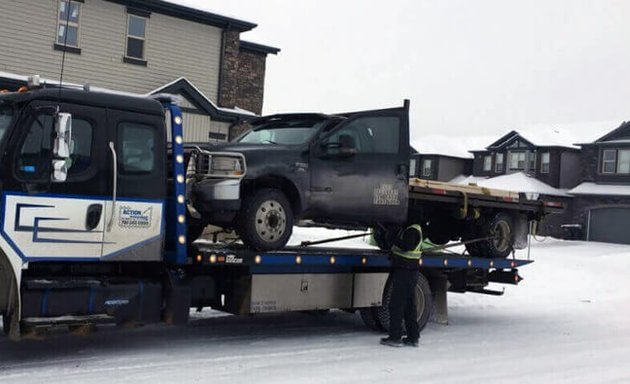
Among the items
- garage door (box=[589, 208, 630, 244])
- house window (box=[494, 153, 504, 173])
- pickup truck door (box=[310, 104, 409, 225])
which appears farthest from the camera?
house window (box=[494, 153, 504, 173])

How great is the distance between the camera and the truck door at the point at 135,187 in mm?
7141

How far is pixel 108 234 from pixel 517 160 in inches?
1558

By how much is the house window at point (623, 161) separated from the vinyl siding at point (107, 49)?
81.7 feet

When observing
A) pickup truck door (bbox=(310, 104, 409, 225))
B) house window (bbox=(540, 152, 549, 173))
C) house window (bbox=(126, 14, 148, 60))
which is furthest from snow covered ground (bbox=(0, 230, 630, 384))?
house window (bbox=(540, 152, 549, 173))

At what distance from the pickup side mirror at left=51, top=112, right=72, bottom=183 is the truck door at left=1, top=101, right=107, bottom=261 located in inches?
4.2

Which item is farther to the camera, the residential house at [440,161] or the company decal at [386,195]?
the residential house at [440,161]

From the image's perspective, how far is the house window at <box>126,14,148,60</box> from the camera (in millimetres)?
21281

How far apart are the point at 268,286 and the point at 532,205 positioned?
5205mm

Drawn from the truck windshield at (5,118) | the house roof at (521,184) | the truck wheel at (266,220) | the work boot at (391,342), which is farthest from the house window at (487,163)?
the truck windshield at (5,118)

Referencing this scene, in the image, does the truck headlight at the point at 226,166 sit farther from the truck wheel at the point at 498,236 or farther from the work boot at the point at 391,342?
the truck wheel at the point at 498,236

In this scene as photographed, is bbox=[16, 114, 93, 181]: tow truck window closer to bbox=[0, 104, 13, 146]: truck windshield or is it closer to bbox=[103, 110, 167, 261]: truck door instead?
bbox=[0, 104, 13, 146]: truck windshield

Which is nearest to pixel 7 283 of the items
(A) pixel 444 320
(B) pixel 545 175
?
(A) pixel 444 320

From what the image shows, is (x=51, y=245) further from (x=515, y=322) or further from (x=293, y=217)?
(x=515, y=322)

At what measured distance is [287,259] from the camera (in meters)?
8.46
